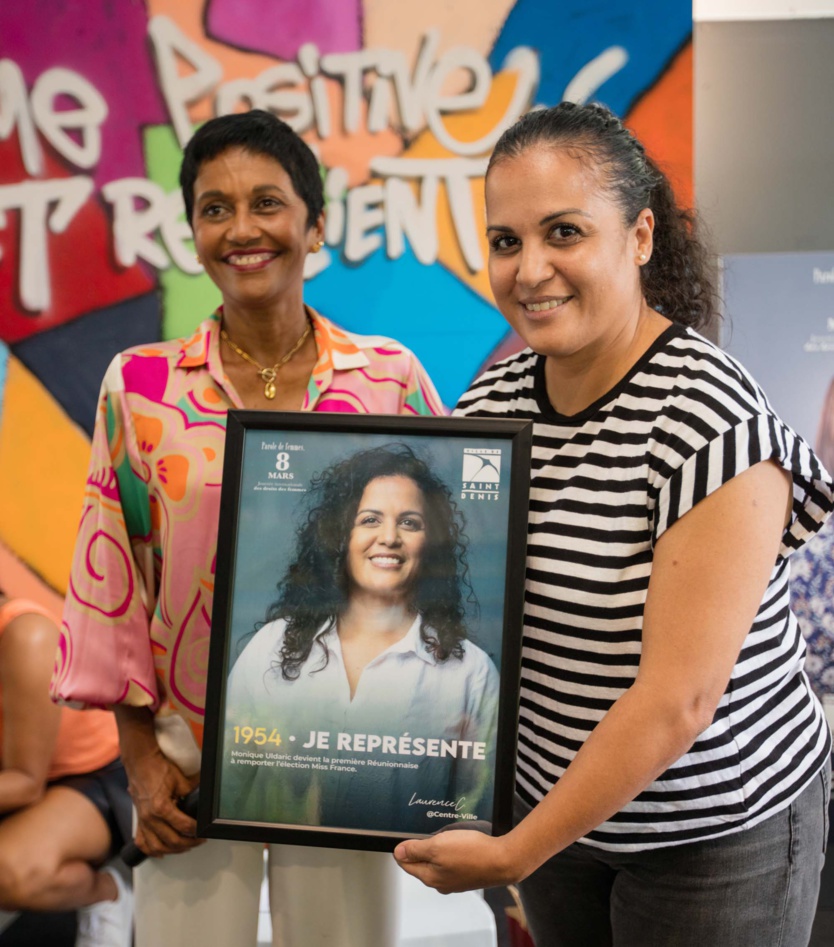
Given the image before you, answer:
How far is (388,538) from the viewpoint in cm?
129

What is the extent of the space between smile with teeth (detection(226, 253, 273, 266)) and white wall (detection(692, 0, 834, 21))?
6.32 ft

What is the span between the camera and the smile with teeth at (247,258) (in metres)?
1.61

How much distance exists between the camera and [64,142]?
2844 mm

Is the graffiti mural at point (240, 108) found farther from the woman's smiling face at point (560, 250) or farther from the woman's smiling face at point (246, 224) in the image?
the woman's smiling face at point (560, 250)

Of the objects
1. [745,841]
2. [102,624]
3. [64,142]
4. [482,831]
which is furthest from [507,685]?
[64,142]

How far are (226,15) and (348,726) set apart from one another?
90.2 inches

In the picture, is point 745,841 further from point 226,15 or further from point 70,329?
point 226,15

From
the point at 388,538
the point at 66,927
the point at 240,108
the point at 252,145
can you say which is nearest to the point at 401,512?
the point at 388,538

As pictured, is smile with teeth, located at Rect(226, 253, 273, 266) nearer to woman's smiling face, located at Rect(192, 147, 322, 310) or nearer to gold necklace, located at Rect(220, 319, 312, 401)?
woman's smiling face, located at Rect(192, 147, 322, 310)

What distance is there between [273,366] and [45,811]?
1543 millimetres

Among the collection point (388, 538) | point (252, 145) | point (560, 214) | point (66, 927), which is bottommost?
point (66, 927)

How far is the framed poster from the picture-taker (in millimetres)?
1248

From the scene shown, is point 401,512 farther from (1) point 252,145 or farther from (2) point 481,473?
(1) point 252,145

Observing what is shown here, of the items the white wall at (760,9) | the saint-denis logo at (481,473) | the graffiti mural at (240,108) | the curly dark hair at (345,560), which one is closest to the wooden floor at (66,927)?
the graffiti mural at (240,108)
